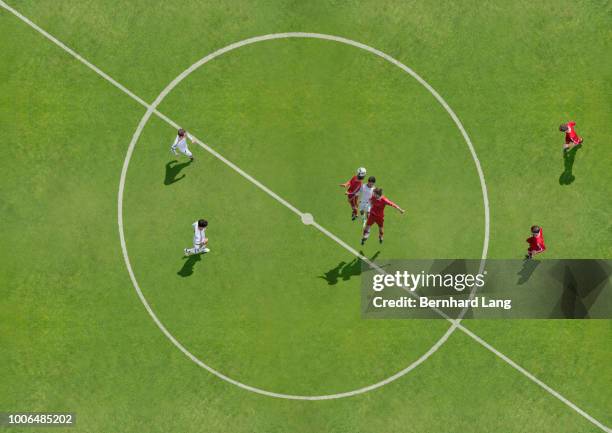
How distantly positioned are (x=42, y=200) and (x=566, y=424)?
754 inches

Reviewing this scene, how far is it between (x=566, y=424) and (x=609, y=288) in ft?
15.7

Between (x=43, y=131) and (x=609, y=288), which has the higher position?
(x=43, y=131)

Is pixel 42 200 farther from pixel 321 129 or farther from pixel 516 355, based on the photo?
pixel 516 355

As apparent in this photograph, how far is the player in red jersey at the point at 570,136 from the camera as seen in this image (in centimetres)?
2473

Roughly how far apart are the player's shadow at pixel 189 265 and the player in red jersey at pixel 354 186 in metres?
5.44

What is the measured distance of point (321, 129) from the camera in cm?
2547

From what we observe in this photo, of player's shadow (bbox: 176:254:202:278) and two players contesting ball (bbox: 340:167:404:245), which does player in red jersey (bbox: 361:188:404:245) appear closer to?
two players contesting ball (bbox: 340:167:404:245)

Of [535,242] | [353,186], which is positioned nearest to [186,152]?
[353,186]

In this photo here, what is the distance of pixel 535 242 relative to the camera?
24500mm

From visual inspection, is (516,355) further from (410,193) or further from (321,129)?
(321,129)

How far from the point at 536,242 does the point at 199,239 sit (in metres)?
11.0

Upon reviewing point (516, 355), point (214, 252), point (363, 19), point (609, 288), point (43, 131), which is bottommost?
point (516, 355)

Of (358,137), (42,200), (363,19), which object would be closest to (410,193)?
(358,137)

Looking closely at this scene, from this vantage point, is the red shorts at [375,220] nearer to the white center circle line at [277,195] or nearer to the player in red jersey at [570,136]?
the white center circle line at [277,195]
